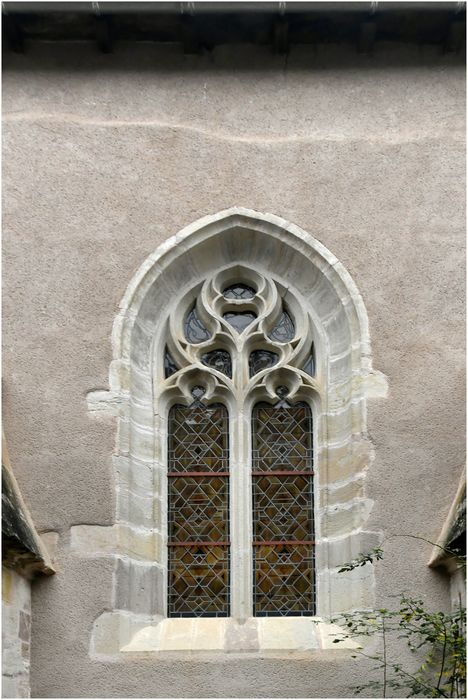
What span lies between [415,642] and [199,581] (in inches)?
62.9

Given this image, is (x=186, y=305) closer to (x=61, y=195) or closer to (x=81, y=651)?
(x=61, y=195)

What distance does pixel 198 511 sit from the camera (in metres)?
7.86

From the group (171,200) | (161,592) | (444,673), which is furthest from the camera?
(171,200)

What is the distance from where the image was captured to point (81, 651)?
7133mm

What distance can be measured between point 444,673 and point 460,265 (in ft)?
9.73

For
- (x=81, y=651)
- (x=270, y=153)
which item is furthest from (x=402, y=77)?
(x=81, y=651)

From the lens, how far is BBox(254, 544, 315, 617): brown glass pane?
7.64 m

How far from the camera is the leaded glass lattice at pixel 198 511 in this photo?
7680 millimetres

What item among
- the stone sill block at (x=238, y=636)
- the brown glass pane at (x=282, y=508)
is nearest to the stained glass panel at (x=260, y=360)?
the brown glass pane at (x=282, y=508)

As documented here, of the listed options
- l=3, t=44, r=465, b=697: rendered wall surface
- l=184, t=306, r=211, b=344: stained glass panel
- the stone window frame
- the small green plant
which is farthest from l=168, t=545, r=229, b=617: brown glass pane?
l=184, t=306, r=211, b=344: stained glass panel

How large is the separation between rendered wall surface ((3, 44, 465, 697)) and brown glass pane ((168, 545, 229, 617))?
513mm

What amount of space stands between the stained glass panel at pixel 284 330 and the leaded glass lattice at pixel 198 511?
0.71m

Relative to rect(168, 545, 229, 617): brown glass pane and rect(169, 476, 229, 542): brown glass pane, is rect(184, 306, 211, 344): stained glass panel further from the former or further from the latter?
rect(168, 545, 229, 617): brown glass pane

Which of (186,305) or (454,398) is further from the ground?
(186,305)
